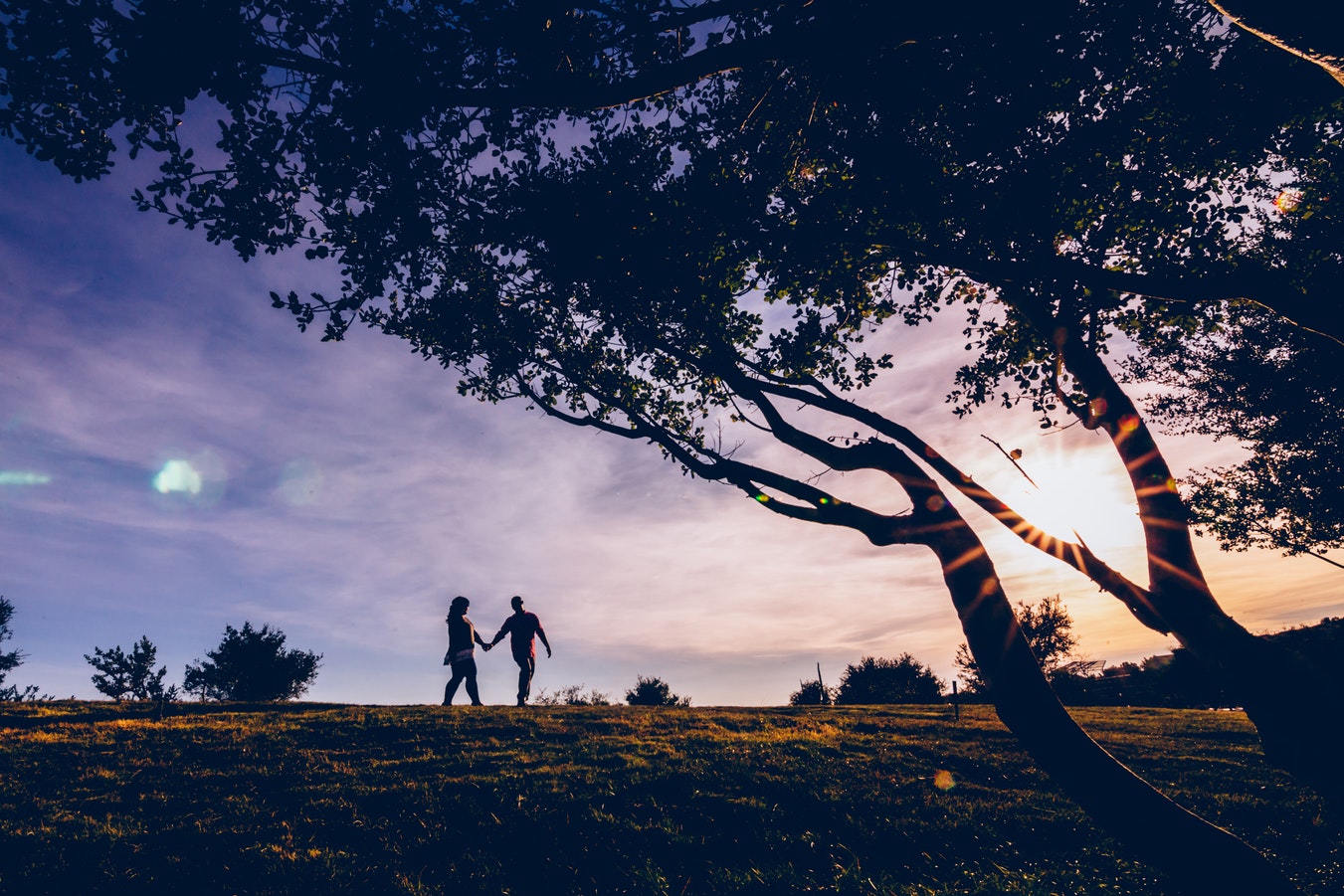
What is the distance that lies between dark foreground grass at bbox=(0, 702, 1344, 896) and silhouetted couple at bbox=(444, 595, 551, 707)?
195 cm

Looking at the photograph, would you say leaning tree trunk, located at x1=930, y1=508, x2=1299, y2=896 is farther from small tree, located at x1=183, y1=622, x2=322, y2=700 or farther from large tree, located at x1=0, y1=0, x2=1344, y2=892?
small tree, located at x1=183, y1=622, x2=322, y2=700

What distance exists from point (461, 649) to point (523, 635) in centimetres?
186

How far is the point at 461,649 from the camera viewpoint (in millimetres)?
16906

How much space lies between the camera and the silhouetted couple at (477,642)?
16781 millimetres

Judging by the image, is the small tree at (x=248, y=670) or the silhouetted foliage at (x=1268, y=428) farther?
the small tree at (x=248, y=670)

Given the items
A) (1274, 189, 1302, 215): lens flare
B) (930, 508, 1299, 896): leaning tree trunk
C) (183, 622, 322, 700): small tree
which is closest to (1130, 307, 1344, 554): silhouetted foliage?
(1274, 189, 1302, 215): lens flare

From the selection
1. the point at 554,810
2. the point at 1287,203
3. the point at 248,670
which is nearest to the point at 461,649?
the point at 554,810

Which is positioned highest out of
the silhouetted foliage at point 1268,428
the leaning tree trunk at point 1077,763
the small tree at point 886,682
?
the silhouetted foliage at point 1268,428

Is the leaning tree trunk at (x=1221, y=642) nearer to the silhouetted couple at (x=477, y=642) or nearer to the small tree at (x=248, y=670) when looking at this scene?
the silhouetted couple at (x=477, y=642)

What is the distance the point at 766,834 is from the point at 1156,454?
684cm

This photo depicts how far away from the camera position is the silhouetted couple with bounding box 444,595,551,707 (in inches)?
661

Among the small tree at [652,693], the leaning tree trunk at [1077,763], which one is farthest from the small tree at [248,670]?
the leaning tree trunk at [1077,763]

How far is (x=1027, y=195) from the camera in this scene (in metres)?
7.99

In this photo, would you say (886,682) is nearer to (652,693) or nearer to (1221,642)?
(652,693)
